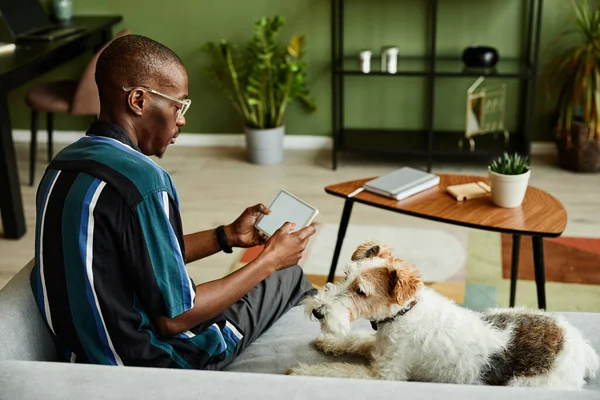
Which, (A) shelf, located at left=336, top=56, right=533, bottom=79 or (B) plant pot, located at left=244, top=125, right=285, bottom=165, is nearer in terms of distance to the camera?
(A) shelf, located at left=336, top=56, right=533, bottom=79

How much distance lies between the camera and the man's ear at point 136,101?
1598 millimetres

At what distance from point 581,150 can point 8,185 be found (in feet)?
9.79

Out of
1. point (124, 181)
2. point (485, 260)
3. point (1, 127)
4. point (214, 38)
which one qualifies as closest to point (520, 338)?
point (124, 181)

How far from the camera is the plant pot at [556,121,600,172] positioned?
13.8ft

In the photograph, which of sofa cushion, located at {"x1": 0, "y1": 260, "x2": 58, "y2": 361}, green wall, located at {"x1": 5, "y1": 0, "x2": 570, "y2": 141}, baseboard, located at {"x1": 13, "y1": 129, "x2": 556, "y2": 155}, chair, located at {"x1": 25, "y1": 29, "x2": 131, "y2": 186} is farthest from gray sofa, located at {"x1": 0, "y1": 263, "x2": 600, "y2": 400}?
baseboard, located at {"x1": 13, "y1": 129, "x2": 556, "y2": 155}

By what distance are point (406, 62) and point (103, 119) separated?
10.5 ft

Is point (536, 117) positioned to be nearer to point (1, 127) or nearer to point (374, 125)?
point (374, 125)

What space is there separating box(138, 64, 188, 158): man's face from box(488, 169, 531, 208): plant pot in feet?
3.96

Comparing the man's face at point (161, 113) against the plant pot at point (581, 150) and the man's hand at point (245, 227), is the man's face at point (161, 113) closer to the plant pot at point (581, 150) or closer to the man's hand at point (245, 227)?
the man's hand at point (245, 227)

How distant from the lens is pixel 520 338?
1.61m

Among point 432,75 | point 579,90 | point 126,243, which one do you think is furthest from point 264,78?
point 126,243

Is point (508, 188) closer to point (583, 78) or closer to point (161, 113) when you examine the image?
point (161, 113)

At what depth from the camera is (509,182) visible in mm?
2463

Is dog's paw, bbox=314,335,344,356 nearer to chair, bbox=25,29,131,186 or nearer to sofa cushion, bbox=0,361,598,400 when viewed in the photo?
sofa cushion, bbox=0,361,598,400
